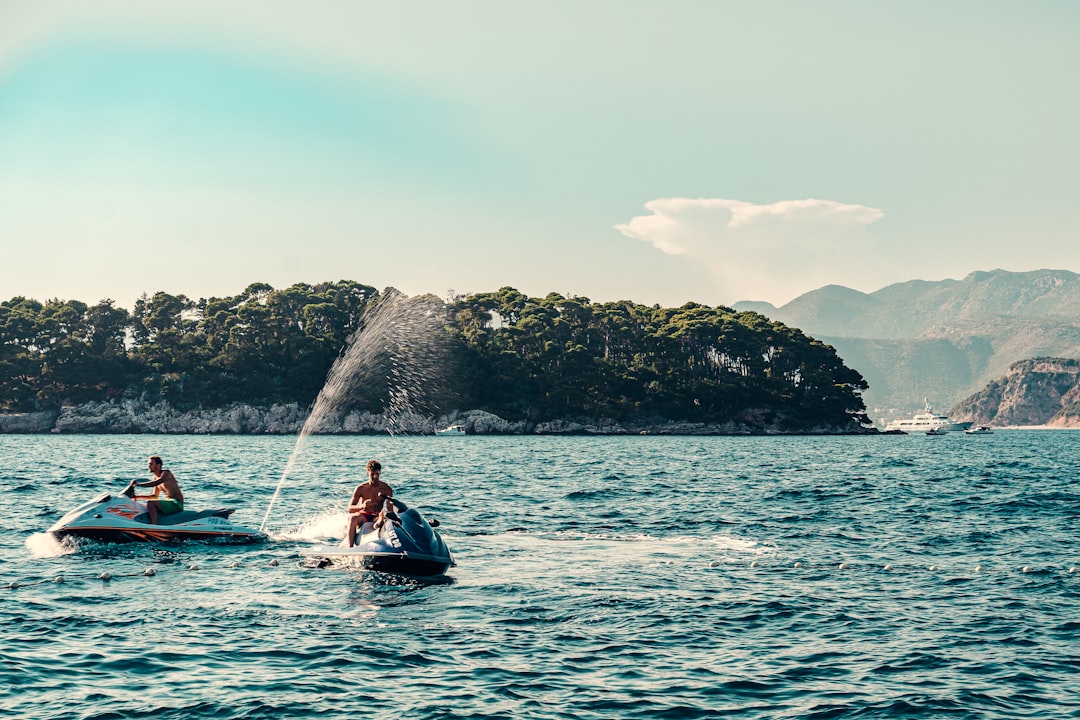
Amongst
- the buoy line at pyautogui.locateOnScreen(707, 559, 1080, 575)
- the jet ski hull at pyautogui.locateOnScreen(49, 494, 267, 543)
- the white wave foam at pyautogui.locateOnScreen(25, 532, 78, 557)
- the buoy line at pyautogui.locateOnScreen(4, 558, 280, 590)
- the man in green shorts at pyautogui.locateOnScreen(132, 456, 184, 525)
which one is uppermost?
the man in green shorts at pyautogui.locateOnScreen(132, 456, 184, 525)

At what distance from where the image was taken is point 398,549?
2123cm

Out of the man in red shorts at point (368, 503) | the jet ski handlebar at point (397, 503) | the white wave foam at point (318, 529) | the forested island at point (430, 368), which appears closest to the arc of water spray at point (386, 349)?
the forested island at point (430, 368)

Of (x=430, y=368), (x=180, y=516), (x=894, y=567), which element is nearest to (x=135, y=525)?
(x=180, y=516)

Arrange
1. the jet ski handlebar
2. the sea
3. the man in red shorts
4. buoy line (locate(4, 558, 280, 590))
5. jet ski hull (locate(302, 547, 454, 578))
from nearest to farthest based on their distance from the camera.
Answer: the sea, buoy line (locate(4, 558, 280, 590)), jet ski hull (locate(302, 547, 454, 578)), the jet ski handlebar, the man in red shorts

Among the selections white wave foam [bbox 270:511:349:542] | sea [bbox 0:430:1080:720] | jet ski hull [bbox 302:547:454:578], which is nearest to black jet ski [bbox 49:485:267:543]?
sea [bbox 0:430:1080:720]

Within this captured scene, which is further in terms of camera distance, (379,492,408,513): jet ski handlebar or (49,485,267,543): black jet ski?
(49,485,267,543): black jet ski

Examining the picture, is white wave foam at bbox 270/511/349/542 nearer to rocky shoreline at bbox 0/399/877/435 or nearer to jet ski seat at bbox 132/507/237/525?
jet ski seat at bbox 132/507/237/525

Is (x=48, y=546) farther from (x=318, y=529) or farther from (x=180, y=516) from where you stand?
(x=318, y=529)

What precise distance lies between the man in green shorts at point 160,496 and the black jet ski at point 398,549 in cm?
564

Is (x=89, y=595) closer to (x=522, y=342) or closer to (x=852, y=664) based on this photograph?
(x=852, y=664)

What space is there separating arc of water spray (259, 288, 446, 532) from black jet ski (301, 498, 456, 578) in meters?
125

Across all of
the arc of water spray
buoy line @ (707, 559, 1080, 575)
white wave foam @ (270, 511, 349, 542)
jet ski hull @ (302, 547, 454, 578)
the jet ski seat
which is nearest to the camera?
jet ski hull @ (302, 547, 454, 578)

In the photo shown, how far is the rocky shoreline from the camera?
15875 centimetres

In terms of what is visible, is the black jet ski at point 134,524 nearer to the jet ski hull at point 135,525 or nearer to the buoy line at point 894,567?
the jet ski hull at point 135,525
